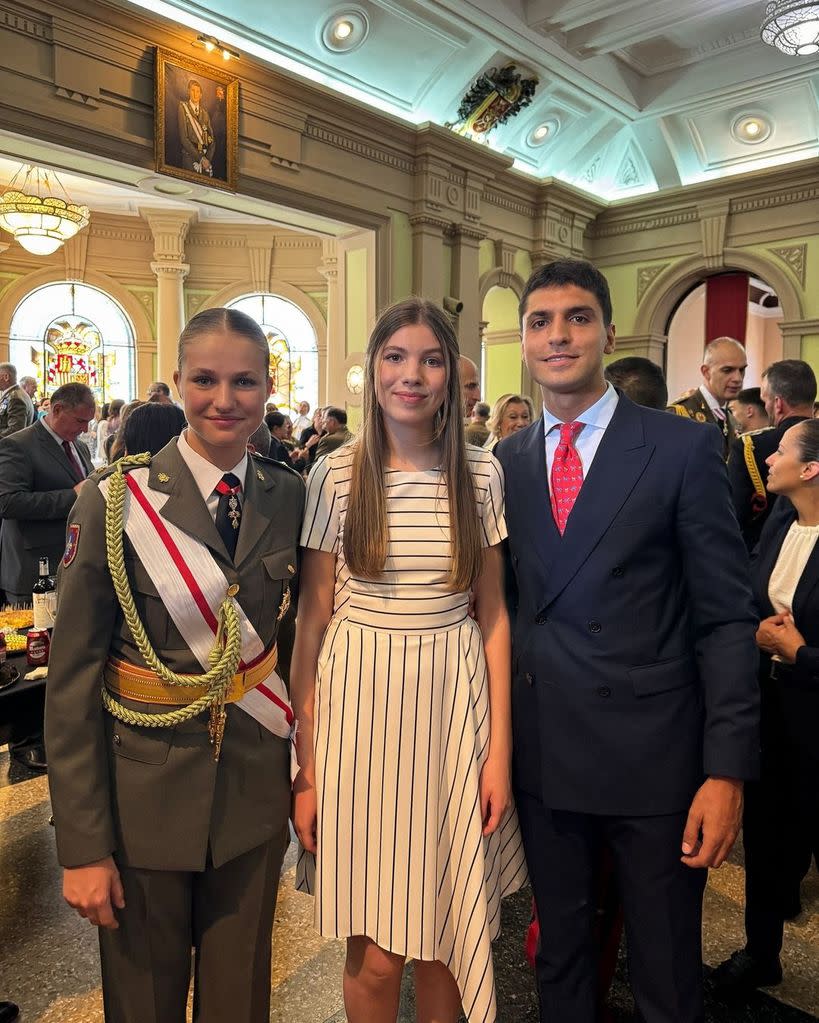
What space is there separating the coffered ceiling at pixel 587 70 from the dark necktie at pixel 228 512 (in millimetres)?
6700

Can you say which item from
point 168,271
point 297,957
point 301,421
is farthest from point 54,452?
point 168,271

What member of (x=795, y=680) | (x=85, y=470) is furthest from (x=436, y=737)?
(x=85, y=470)

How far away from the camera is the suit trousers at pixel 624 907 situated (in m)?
1.47

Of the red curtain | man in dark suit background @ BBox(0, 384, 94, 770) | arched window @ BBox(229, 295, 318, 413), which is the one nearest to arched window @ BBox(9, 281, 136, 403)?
arched window @ BBox(229, 295, 318, 413)

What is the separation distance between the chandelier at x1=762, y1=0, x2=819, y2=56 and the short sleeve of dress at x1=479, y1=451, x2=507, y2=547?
7288 mm

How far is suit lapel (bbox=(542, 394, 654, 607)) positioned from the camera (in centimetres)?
148

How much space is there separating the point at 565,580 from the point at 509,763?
0.42 metres

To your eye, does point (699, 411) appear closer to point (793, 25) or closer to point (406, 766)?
point (406, 766)

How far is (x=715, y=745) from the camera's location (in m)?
1.42

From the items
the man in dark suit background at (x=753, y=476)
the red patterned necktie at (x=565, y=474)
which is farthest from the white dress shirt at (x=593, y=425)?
the man in dark suit background at (x=753, y=476)

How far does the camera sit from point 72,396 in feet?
12.2

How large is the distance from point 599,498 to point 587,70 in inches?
365

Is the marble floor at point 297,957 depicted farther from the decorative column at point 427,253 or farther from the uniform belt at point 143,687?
the decorative column at point 427,253

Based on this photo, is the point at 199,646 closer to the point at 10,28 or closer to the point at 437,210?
the point at 10,28
